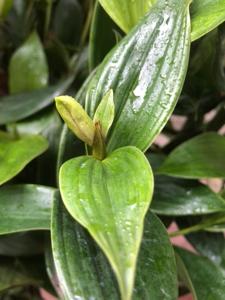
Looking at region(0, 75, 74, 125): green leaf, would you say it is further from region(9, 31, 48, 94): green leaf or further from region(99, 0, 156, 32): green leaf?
region(99, 0, 156, 32): green leaf

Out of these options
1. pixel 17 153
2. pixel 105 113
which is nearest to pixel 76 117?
pixel 105 113

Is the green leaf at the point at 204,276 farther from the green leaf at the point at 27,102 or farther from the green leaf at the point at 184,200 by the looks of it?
the green leaf at the point at 27,102

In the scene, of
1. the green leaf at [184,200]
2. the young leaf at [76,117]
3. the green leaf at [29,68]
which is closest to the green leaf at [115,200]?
the young leaf at [76,117]

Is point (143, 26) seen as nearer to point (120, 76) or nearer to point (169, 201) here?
point (120, 76)

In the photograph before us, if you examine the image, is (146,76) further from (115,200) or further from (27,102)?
(27,102)

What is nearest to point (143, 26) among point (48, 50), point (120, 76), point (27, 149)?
point (120, 76)

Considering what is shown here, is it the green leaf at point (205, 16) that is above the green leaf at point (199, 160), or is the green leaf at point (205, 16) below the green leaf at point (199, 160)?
above
